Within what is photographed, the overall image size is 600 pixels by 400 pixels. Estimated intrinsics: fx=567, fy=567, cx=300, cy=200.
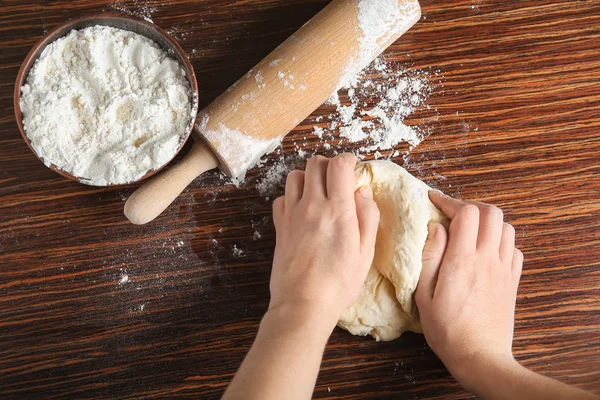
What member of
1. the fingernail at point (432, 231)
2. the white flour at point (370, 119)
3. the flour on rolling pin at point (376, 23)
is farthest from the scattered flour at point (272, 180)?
the fingernail at point (432, 231)

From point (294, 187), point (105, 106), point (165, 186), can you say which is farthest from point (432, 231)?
point (105, 106)

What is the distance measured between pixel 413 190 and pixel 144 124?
0.51 metres

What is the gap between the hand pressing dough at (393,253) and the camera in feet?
3.34

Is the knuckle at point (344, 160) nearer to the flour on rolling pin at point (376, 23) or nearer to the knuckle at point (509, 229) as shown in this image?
the flour on rolling pin at point (376, 23)

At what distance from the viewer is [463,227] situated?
1051 mm

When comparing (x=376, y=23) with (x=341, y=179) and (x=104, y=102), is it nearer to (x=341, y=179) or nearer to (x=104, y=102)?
(x=341, y=179)

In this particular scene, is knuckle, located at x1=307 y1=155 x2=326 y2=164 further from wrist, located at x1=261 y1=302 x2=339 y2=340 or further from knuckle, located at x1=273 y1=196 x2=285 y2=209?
wrist, located at x1=261 y1=302 x2=339 y2=340

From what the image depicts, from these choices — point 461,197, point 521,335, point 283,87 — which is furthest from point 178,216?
point 521,335

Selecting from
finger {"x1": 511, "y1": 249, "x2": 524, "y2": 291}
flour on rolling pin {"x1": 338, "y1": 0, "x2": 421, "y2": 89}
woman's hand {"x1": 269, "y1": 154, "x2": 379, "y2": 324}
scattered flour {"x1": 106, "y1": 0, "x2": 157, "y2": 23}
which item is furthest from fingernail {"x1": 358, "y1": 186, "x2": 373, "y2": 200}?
scattered flour {"x1": 106, "y1": 0, "x2": 157, "y2": 23}

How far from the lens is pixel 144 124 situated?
1.03m

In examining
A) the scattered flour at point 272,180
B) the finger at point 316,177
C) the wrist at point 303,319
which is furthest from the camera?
the scattered flour at point 272,180

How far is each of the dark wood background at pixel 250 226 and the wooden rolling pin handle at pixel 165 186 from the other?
3.6 inches

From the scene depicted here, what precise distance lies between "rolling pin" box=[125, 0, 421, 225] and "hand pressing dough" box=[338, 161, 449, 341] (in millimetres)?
180

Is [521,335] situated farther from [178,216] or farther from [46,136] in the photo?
[46,136]
